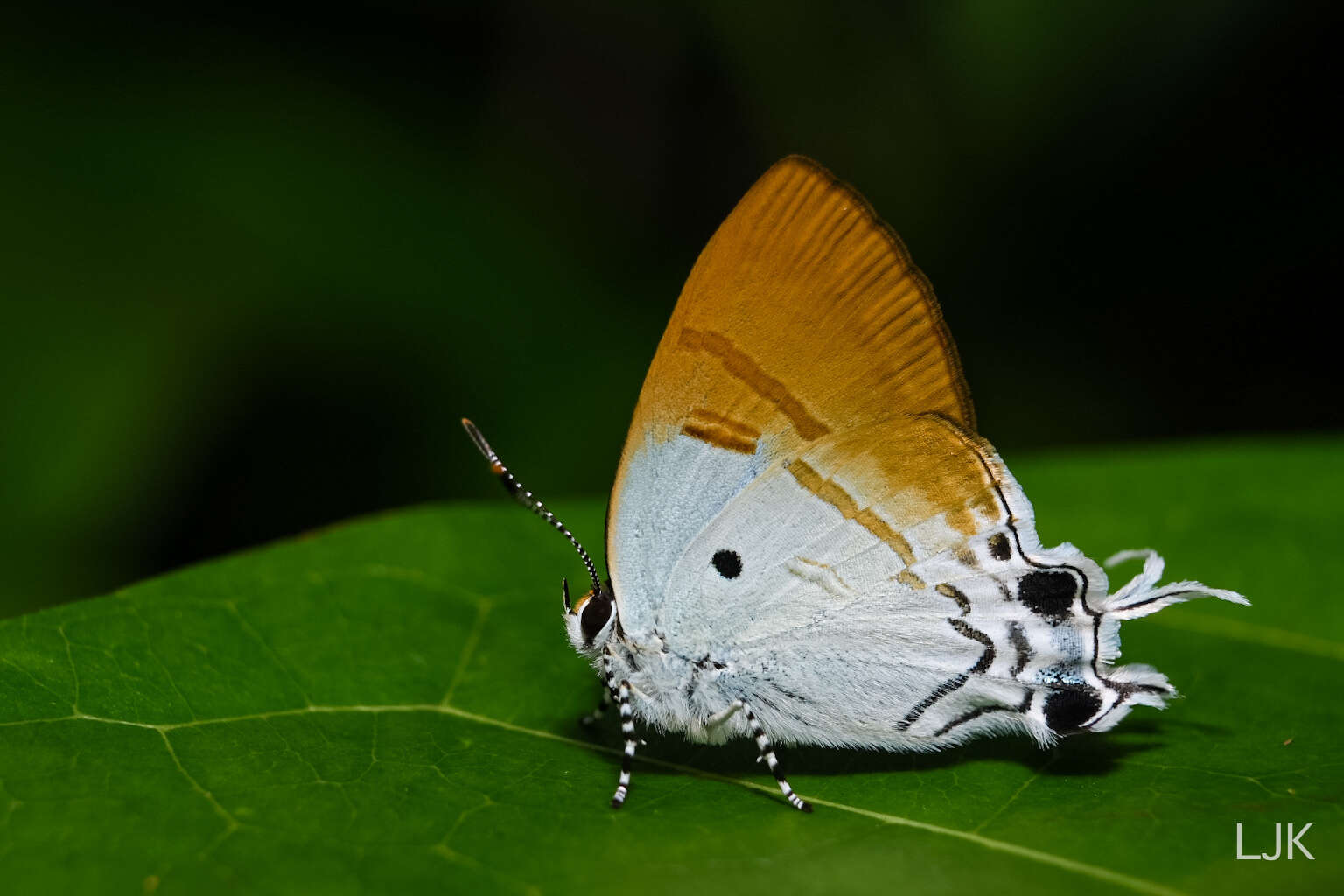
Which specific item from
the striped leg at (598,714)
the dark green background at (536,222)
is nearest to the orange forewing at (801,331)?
the striped leg at (598,714)

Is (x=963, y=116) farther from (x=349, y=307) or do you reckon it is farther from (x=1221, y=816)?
(x=1221, y=816)

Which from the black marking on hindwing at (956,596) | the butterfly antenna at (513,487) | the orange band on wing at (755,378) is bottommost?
the butterfly antenna at (513,487)

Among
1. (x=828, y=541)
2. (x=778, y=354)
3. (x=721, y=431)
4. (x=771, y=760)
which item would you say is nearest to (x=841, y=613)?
(x=828, y=541)

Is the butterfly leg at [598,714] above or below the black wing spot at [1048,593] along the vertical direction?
below

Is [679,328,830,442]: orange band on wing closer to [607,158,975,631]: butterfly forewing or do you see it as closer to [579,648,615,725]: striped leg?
[607,158,975,631]: butterfly forewing

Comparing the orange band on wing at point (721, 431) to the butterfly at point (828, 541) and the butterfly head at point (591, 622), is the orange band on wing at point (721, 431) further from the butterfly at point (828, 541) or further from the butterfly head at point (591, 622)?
the butterfly head at point (591, 622)

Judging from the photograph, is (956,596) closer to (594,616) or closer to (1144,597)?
(1144,597)
